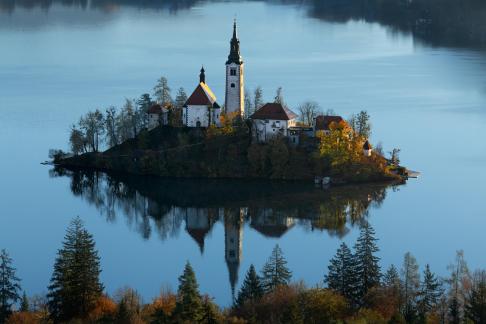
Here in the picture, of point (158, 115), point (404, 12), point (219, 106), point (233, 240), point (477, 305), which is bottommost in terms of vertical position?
point (233, 240)

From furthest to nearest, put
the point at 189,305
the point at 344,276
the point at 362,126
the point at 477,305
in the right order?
the point at 362,126
the point at 344,276
the point at 477,305
the point at 189,305

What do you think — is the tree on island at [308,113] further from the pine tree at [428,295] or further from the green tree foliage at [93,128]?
the pine tree at [428,295]

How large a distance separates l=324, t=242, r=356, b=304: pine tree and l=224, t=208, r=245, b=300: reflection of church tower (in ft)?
10.2

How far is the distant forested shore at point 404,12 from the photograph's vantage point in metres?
88.8

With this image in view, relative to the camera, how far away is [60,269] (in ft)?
86.5

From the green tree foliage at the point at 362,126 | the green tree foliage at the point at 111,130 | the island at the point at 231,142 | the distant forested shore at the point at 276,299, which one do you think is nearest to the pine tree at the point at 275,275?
the distant forested shore at the point at 276,299

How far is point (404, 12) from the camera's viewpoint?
332 ft

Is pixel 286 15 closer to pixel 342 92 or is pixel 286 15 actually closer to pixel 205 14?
pixel 205 14

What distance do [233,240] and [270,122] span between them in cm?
856

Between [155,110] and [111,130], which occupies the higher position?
[155,110]

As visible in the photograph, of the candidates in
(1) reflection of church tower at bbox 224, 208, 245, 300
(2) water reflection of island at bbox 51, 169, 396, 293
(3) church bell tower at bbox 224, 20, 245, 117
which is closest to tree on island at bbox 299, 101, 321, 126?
(3) church bell tower at bbox 224, 20, 245, 117

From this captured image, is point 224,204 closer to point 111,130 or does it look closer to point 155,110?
point 155,110

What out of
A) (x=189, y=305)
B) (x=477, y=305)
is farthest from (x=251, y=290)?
(x=477, y=305)

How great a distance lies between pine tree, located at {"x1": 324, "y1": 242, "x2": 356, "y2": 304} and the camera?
1070 inches
